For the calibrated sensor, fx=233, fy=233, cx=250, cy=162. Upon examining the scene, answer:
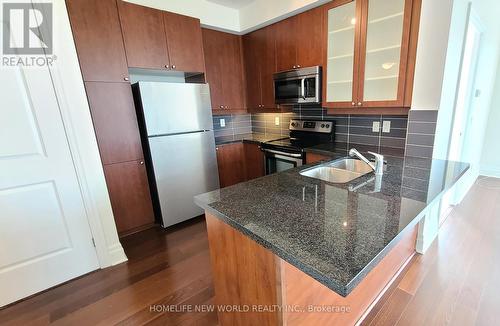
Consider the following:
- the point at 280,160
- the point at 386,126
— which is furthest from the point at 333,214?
the point at 280,160

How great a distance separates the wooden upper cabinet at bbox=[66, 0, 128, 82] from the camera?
6.44 ft

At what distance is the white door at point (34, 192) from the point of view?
1638 mm

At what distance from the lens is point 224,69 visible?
318cm

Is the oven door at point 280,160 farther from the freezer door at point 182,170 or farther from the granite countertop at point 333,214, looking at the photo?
the granite countertop at point 333,214

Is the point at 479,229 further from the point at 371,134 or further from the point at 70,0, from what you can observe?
the point at 70,0

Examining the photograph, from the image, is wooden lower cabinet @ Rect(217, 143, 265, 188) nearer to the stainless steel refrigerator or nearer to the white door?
the stainless steel refrigerator

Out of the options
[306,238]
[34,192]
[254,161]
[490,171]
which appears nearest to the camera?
[306,238]

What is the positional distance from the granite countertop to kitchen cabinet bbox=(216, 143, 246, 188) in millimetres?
1725

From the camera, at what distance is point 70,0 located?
6.21 ft

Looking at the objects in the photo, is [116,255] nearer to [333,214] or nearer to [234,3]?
[333,214]

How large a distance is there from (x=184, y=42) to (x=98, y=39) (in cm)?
84

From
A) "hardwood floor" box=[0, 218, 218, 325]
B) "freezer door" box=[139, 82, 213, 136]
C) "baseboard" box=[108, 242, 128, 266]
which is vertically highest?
"freezer door" box=[139, 82, 213, 136]

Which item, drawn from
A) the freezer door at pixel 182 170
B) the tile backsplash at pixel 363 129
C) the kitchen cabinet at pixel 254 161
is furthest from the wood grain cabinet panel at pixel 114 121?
the tile backsplash at pixel 363 129

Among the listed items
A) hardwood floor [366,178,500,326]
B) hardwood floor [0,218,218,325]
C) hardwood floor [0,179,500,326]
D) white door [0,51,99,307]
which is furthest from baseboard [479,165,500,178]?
white door [0,51,99,307]
